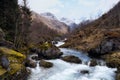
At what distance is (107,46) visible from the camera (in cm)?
6125

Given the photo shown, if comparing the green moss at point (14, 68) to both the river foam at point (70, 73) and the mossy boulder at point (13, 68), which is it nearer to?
the mossy boulder at point (13, 68)

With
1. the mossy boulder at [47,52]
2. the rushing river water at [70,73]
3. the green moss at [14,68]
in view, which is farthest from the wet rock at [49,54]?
the green moss at [14,68]

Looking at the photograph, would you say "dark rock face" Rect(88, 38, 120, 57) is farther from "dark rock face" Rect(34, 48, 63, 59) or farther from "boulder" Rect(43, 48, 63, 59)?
"boulder" Rect(43, 48, 63, 59)

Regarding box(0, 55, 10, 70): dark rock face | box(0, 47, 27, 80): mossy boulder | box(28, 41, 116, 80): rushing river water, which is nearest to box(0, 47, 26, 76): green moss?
box(0, 47, 27, 80): mossy boulder

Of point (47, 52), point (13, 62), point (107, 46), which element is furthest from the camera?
point (107, 46)

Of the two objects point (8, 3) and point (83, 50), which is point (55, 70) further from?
point (83, 50)

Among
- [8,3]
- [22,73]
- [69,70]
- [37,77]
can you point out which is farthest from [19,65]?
[8,3]

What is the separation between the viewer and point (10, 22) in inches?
2231

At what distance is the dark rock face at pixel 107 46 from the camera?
61.0 metres

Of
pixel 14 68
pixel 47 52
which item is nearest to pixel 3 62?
pixel 14 68

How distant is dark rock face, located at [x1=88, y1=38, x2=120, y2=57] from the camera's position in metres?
61.0

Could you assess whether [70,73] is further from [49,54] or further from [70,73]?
[49,54]


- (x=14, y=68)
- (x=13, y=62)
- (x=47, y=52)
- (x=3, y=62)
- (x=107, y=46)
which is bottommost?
(x=14, y=68)

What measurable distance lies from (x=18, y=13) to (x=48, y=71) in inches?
798
